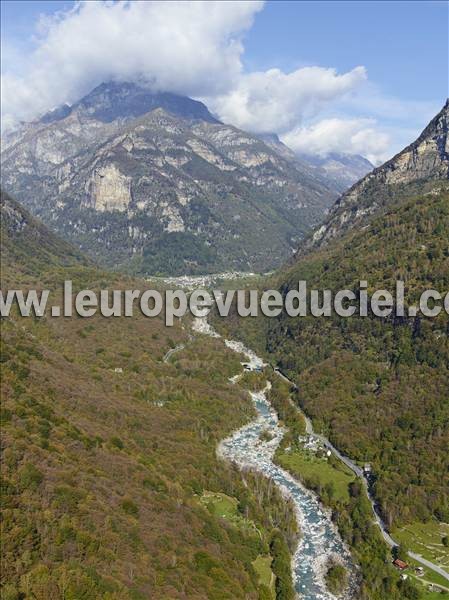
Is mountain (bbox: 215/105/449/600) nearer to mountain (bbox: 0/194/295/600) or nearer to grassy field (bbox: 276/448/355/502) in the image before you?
grassy field (bbox: 276/448/355/502)

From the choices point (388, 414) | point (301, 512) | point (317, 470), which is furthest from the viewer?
point (388, 414)

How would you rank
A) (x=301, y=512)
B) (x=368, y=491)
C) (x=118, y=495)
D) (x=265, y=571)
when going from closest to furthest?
(x=265, y=571) → (x=118, y=495) → (x=301, y=512) → (x=368, y=491)

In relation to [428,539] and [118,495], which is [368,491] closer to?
[428,539]

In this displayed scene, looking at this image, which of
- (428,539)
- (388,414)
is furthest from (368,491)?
(388,414)

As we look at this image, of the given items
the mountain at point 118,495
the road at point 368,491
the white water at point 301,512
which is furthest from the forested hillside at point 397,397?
the mountain at point 118,495

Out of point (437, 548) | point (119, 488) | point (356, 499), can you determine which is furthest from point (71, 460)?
point (437, 548)

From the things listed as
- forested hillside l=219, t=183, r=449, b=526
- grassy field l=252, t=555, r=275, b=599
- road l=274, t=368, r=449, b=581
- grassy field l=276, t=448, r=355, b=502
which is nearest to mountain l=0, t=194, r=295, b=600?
grassy field l=252, t=555, r=275, b=599

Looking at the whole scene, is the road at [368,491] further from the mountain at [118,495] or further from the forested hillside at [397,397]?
the mountain at [118,495]
